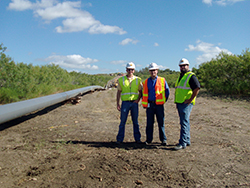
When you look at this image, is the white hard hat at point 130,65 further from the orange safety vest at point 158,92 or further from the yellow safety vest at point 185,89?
the yellow safety vest at point 185,89

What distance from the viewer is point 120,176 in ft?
11.9

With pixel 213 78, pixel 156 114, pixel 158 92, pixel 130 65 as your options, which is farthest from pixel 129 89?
pixel 213 78

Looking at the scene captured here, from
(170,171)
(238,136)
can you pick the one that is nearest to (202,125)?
(238,136)

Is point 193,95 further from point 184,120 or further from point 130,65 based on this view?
point 130,65

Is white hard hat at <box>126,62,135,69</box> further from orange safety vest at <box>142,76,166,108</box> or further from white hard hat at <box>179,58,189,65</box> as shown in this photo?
white hard hat at <box>179,58,189,65</box>

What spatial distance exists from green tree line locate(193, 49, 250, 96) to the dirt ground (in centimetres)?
612

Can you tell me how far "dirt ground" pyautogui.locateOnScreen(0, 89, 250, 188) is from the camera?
3.50m

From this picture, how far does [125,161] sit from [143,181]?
834mm

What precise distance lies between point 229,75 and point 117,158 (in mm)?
11969

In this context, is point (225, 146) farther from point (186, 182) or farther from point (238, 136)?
point (186, 182)

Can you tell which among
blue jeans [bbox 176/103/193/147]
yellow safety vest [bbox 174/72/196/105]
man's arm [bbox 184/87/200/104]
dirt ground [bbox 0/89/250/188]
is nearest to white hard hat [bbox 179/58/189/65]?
yellow safety vest [bbox 174/72/196/105]

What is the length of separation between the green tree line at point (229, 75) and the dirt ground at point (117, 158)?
6116 millimetres

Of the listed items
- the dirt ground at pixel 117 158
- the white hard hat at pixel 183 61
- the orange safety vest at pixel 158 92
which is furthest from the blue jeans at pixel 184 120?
the white hard hat at pixel 183 61

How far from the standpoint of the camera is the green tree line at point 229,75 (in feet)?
41.0
